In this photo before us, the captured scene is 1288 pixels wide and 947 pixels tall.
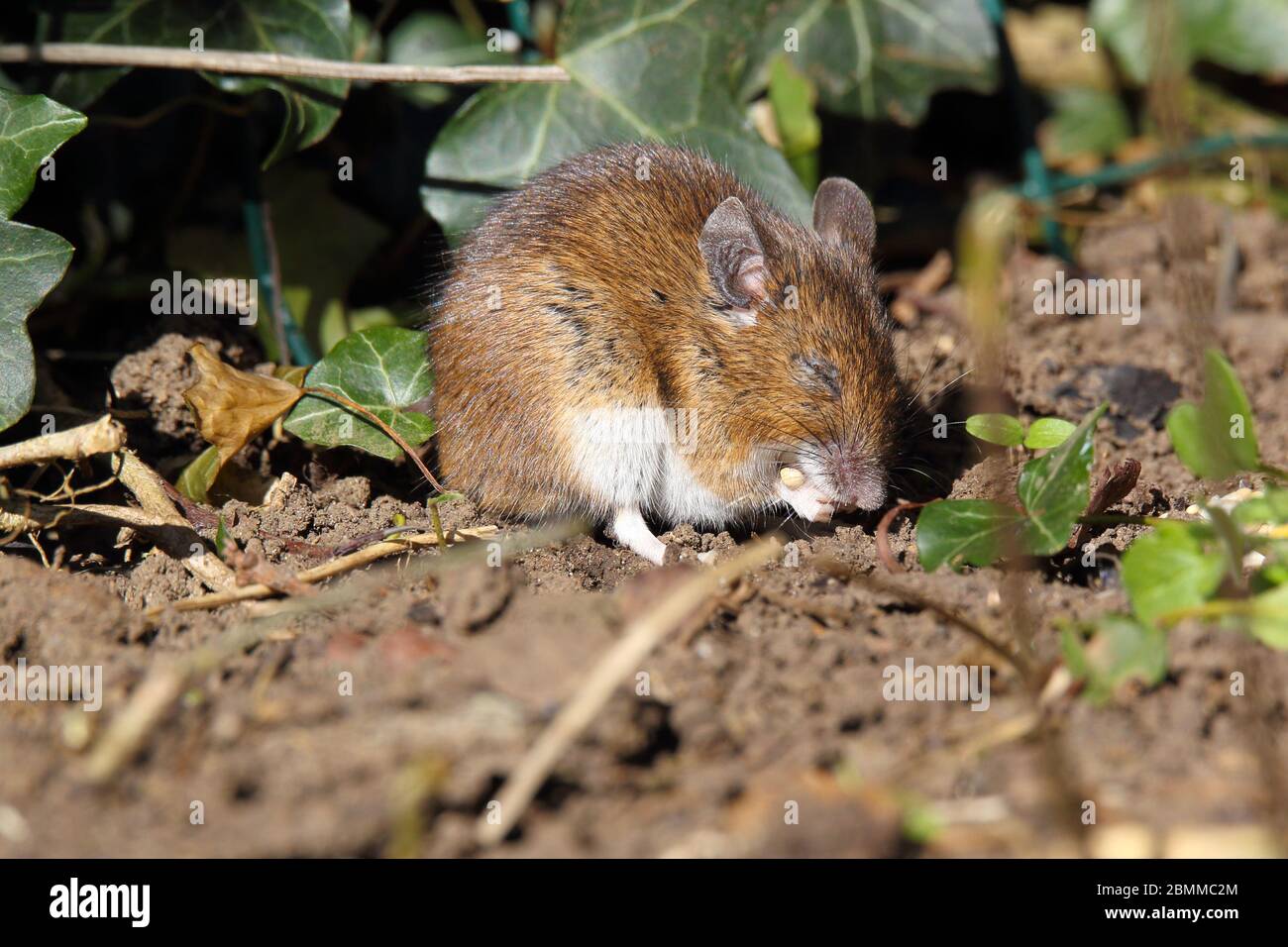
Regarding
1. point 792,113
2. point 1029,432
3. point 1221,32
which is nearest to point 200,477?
point 1029,432

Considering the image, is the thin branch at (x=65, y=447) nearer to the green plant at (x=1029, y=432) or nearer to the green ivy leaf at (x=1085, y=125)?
the green plant at (x=1029, y=432)

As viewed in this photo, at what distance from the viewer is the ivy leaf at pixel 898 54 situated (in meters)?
5.89

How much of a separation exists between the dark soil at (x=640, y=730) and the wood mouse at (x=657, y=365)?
52 cm

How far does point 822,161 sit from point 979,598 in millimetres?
3185

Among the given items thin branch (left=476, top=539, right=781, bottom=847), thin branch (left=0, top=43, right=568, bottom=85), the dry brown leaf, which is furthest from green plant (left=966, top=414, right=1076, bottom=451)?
the dry brown leaf

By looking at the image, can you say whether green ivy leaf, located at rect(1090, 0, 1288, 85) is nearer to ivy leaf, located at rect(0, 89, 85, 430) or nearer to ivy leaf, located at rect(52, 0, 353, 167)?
ivy leaf, located at rect(52, 0, 353, 167)

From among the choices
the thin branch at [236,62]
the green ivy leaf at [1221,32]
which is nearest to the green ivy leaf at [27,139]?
the thin branch at [236,62]

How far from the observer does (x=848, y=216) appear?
4.77 meters

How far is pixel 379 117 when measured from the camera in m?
5.78

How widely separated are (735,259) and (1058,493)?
1463mm

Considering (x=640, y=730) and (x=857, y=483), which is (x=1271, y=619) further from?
(x=857, y=483)

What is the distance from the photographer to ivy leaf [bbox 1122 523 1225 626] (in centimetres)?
297

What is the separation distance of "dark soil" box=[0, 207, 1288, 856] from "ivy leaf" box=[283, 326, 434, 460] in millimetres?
688

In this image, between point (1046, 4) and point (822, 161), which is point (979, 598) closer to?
point (822, 161)
